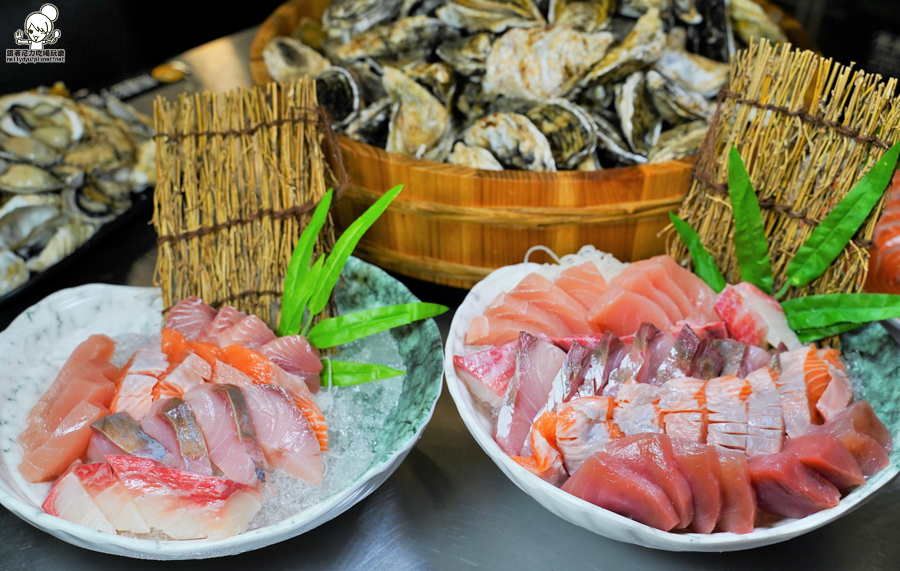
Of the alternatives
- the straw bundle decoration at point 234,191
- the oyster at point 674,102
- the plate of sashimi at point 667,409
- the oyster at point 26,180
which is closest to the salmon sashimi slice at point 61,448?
the straw bundle decoration at point 234,191

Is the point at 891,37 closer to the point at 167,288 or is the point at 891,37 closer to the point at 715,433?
the point at 715,433

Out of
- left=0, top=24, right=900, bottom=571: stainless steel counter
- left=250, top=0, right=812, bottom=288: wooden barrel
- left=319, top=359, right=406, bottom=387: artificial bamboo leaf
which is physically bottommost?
left=0, top=24, right=900, bottom=571: stainless steel counter

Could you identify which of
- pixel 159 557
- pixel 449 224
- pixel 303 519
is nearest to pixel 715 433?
pixel 303 519

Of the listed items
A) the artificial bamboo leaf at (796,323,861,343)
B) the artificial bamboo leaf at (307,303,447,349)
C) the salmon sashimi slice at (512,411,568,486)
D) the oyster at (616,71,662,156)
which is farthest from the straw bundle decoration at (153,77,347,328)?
the artificial bamboo leaf at (796,323,861,343)

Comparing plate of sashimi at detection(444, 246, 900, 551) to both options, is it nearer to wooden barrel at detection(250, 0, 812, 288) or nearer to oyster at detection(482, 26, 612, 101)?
wooden barrel at detection(250, 0, 812, 288)

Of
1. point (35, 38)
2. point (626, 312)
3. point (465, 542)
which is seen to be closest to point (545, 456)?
point (465, 542)

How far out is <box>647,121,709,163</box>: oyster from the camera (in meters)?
1.69

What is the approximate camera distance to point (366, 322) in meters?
1.40

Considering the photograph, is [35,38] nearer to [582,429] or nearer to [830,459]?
[582,429]

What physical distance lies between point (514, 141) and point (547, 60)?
12.3 inches

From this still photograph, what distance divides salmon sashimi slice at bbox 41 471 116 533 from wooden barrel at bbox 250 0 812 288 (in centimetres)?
89

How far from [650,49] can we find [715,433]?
115cm

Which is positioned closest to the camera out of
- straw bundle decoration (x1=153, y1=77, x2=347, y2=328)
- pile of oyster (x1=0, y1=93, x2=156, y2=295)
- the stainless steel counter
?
the stainless steel counter

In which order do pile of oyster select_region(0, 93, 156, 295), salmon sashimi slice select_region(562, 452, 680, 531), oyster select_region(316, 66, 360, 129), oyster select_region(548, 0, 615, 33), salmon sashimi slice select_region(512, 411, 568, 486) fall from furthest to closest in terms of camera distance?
1. oyster select_region(548, 0, 615, 33)
2. oyster select_region(316, 66, 360, 129)
3. pile of oyster select_region(0, 93, 156, 295)
4. salmon sashimi slice select_region(512, 411, 568, 486)
5. salmon sashimi slice select_region(562, 452, 680, 531)
